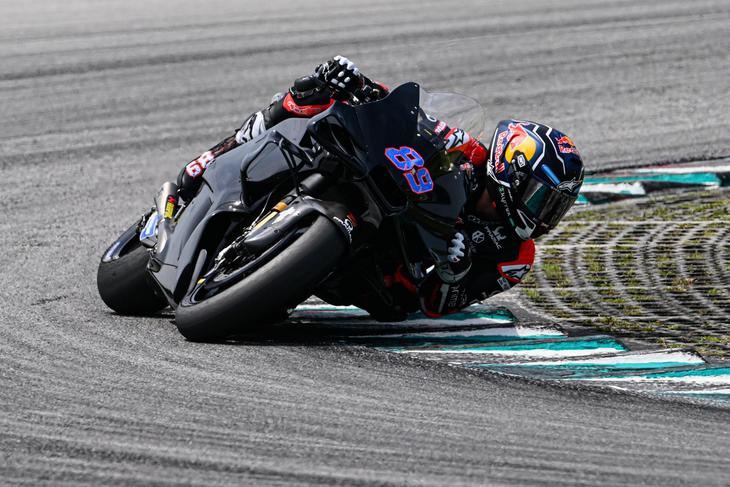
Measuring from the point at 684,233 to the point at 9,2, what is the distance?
49.9 ft

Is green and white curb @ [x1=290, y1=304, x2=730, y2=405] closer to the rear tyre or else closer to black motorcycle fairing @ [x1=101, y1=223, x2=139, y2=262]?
the rear tyre

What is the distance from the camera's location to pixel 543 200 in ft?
21.4

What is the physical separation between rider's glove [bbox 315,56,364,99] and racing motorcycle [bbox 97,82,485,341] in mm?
396

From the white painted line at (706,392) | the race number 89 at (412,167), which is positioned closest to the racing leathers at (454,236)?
A: the race number 89 at (412,167)

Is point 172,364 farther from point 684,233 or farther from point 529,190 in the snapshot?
point 684,233

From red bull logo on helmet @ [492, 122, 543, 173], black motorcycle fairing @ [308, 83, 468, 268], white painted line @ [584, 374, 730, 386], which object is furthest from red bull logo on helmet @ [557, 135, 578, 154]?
white painted line @ [584, 374, 730, 386]

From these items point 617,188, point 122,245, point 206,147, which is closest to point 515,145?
point 122,245

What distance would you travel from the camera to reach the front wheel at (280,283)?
5.79 metres

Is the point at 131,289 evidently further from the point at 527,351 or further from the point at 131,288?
the point at 527,351

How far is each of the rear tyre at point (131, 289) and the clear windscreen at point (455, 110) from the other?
1782 millimetres

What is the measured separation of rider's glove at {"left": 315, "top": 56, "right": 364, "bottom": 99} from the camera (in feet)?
22.4

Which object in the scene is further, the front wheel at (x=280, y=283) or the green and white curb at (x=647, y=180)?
the green and white curb at (x=647, y=180)

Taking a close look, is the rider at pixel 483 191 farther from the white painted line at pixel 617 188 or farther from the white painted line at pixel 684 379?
the white painted line at pixel 617 188

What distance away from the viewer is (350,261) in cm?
647
